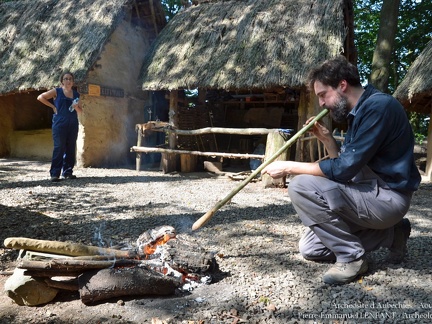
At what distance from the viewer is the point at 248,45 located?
8.11 m

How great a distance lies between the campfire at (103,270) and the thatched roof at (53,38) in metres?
6.32

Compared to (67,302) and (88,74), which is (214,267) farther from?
(88,74)

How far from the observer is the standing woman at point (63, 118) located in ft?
19.1

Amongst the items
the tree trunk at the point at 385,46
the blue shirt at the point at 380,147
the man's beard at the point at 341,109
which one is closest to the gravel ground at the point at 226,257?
the blue shirt at the point at 380,147

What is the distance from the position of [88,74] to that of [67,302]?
6829mm

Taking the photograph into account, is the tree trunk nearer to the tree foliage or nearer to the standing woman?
the tree foliage

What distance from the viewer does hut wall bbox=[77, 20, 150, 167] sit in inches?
320

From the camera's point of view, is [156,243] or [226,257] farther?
[226,257]

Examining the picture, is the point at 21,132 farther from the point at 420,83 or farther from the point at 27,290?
the point at 420,83

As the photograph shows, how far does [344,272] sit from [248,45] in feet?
22.1

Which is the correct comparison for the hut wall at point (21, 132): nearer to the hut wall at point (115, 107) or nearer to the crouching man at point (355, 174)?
the hut wall at point (115, 107)

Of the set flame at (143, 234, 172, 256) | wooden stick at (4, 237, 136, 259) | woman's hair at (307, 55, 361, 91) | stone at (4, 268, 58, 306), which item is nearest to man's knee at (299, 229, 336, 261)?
flame at (143, 234, 172, 256)

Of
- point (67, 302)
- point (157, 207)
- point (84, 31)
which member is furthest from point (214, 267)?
point (84, 31)

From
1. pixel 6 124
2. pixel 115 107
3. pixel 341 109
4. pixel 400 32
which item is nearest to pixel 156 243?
pixel 341 109
